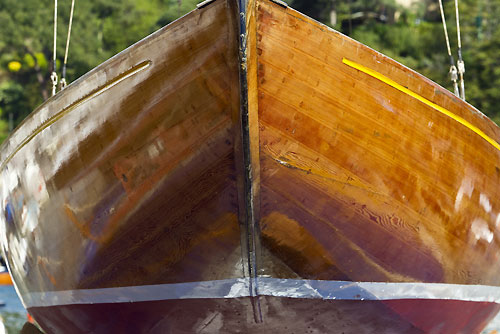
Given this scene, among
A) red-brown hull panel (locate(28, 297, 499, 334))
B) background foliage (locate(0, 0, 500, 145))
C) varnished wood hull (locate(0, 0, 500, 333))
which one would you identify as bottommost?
background foliage (locate(0, 0, 500, 145))

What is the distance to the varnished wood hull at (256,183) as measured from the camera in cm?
451

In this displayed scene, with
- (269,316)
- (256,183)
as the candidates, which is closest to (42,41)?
(269,316)

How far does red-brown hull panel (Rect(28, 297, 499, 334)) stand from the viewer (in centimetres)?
500

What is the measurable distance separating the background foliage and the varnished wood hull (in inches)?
1376

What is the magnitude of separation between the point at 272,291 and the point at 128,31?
56465 mm

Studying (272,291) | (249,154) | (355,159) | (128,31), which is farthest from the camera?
(128,31)

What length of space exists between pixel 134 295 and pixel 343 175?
139cm

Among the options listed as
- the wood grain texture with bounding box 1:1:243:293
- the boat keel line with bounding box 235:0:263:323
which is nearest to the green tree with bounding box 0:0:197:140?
the wood grain texture with bounding box 1:1:243:293

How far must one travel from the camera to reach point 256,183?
15.3 feet

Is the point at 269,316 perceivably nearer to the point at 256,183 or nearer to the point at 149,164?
the point at 256,183

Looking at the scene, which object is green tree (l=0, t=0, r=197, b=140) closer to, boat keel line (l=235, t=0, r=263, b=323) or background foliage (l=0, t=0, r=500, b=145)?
background foliage (l=0, t=0, r=500, b=145)

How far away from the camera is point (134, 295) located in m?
5.06

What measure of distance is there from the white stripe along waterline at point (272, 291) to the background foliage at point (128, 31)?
1373 inches

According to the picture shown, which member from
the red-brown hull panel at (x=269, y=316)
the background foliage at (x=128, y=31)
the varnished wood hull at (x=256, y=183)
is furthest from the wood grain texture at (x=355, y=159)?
the background foliage at (x=128, y=31)
